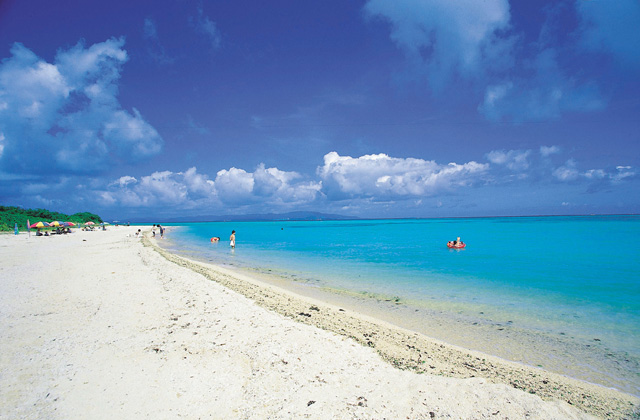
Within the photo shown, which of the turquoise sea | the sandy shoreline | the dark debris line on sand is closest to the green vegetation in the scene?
the turquoise sea

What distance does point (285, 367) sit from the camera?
19.4 feet

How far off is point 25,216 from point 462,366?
106 m

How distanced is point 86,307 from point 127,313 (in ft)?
6.47

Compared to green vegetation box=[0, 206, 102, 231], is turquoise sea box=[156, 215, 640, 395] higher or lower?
lower

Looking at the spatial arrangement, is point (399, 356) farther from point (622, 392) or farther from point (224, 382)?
point (622, 392)

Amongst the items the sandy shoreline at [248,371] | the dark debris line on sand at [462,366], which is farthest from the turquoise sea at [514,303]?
the sandy shoreline at [248,371]

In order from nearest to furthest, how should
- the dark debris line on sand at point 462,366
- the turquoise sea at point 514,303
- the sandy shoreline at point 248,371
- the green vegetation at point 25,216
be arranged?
1. the sandy shoreline at point 248,371
2. the dark debris line on sand at point 462,366
3. the turquoise sea at point 514,303
4. the green vegetation at point 25,216

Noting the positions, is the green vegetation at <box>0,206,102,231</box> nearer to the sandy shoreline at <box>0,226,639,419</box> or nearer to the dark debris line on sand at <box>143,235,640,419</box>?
the sandy shoreline at <box>0,226,639,419</box>

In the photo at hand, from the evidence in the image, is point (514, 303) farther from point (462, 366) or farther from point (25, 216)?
point (25, 216)

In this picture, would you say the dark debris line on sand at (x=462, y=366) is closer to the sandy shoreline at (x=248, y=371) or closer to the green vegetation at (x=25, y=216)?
the sandy shoreline at (x=248, y=371)

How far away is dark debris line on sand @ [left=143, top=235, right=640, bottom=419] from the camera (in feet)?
17.3

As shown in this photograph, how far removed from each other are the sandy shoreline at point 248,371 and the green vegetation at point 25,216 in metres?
78.8

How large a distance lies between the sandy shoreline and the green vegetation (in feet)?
258

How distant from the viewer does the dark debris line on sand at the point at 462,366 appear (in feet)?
17.3
